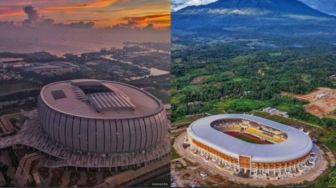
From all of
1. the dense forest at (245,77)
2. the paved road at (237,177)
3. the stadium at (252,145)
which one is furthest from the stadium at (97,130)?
the dense forest at (245,77)

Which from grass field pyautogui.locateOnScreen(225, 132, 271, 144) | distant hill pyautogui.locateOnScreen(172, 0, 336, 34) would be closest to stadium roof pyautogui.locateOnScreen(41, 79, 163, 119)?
grass field pyautogui.locateOnScreen(225, 132, 271, 144)

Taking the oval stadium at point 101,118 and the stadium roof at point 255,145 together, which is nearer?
the oval stadium at point 101,118

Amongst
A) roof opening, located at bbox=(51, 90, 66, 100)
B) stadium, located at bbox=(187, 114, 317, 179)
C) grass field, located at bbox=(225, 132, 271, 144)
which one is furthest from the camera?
grass field, located at bbox=(225, 132, 271, 144)

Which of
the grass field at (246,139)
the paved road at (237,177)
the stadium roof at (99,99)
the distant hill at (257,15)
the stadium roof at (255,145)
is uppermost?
the distant hill at (257,15)

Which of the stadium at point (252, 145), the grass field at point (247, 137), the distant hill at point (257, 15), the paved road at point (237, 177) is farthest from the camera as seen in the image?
the distant hill at point (257, 15)

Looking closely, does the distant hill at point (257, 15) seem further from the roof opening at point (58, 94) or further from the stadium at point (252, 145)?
the roof opening at point (58, 94)

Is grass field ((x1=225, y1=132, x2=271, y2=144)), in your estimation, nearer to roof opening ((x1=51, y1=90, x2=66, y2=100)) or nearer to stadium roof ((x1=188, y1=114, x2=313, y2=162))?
stadium roof ((x1=188, y1=114, x2=313, y2=162))

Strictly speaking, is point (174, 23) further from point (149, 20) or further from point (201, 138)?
point (201, 138)

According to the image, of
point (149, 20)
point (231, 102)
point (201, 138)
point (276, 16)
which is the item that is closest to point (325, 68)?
point (276, 16)
